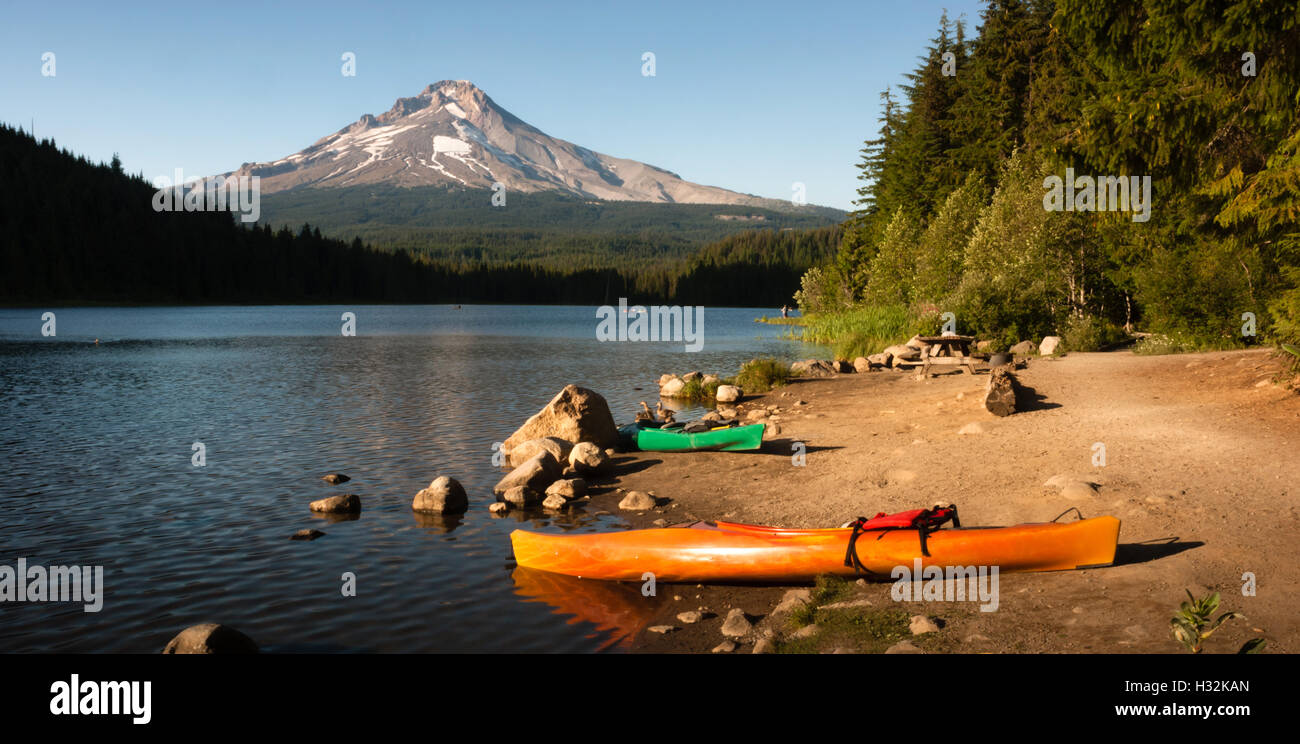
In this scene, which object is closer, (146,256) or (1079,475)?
(1079,475)

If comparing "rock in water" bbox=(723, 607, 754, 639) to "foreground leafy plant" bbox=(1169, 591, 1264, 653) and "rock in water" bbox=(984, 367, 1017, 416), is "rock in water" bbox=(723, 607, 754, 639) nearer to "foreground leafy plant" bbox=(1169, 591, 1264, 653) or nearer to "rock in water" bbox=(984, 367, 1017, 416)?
"foreground leafy plant" bbox=(1169, 591, 1264, 653)

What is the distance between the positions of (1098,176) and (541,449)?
1426 cm

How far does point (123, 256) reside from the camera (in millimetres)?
153875

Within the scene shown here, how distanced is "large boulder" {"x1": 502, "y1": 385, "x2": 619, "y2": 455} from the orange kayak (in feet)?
25.3

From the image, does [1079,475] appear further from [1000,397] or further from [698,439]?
[698,439]

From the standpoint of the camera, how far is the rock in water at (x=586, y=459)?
18.1 meters

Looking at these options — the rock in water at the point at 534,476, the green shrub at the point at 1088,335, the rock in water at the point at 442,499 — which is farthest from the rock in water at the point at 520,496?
the green shrub at the point at 1088,335

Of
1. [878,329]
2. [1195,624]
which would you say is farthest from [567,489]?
[878,329]

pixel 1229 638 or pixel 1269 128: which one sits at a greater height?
pixel 1269 128

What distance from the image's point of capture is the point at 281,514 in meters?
15.6

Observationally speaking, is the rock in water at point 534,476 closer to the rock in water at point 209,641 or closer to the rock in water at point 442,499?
the rock in water at point 442,499
